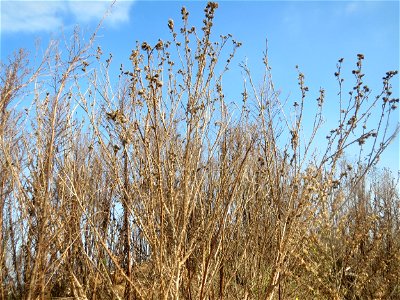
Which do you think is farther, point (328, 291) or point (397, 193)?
point (397, 193)

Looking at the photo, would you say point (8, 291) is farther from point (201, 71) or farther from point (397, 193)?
point (397, 193)

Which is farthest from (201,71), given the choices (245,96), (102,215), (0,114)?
(102,215)

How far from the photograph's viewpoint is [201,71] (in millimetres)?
2473

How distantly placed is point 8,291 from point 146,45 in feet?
11.9

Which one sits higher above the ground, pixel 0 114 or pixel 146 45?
pixel 0 114

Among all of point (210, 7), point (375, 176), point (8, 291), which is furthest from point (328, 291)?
point (375, 176)

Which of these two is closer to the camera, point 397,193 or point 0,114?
point 0,114

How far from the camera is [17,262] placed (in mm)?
4680

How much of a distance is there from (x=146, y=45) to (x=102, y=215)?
3.99 metres

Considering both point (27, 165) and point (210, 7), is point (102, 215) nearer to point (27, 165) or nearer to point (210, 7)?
point (27, 165)

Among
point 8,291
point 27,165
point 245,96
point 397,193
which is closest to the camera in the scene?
point 245,96

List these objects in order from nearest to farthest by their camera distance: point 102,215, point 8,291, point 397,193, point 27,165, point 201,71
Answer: point 201,71, point 27,165, point 8,291, point 102,215, point 397,193

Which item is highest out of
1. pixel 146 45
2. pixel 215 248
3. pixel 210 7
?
pixel 210 7

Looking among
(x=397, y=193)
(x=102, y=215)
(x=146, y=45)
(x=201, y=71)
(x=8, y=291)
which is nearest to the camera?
(x=146, y=45)
